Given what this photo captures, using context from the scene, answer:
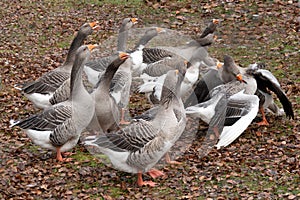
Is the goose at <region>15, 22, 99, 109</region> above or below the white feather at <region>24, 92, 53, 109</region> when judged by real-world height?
above

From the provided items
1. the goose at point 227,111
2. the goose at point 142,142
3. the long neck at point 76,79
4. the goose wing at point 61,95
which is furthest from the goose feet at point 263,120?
the goose wing at point 61,95

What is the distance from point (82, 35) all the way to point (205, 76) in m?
2.41


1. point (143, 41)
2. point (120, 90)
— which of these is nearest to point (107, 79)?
point (120, 90)

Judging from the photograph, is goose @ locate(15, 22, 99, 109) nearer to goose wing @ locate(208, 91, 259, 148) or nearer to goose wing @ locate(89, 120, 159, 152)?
goose wing @ locate(89, 120, 159, 152)

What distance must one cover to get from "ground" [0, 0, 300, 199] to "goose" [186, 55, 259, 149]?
31 cm

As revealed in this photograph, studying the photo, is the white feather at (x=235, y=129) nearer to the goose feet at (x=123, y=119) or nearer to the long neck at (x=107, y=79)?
the long neck at (x=107, y=79)

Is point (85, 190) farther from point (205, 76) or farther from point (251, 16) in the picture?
point (251, 16)

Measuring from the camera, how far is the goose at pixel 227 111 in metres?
8.99

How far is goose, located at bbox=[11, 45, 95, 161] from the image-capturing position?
851cm

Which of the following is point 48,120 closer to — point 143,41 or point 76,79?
point 76,79

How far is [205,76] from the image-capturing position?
35.3ft

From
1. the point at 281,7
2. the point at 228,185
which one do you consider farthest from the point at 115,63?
the point at 281,7

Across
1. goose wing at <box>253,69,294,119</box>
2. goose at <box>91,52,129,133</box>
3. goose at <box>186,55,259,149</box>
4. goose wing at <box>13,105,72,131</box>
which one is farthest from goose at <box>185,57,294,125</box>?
goose wing at <box>13,105,72,131</box>

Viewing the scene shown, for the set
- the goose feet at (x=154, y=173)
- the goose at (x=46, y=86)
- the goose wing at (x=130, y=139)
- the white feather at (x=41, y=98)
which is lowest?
the goose feet at (x=154, y=173)
